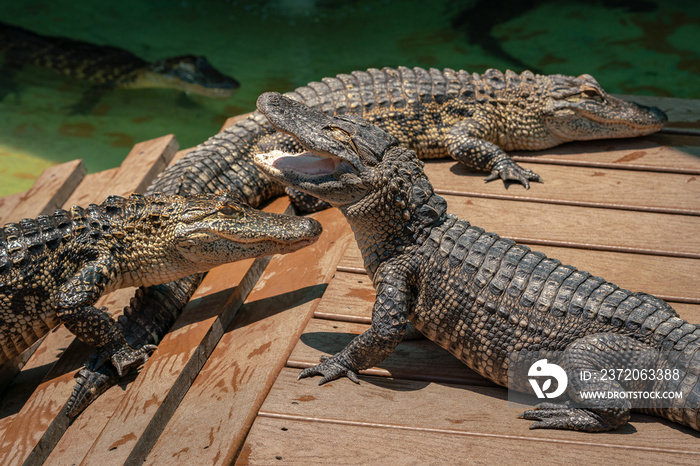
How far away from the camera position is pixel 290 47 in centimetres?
1005

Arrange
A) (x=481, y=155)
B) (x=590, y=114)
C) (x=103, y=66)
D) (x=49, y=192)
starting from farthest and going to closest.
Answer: (x=103, y=66)
(x=49, y=192)
(x=590, y=114)
(x=481, y=155)

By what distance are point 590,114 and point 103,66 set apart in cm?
722

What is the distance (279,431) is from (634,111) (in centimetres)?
324

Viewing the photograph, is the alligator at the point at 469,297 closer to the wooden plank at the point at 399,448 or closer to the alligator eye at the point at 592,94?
the wooden plank at the point at 399,448

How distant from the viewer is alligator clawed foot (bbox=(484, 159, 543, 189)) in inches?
156

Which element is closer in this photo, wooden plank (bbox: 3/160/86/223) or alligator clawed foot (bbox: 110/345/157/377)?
alligator clawed foot (bbox: 110/345/157/377)

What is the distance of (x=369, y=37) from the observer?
10109mm

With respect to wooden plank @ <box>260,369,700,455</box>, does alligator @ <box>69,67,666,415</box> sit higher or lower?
higher

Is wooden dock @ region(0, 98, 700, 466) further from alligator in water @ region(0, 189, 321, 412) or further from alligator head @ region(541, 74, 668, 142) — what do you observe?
alligator in water @ region(0, 189, 321, 412)

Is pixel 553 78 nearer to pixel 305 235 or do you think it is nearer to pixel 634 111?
pixel 634 111

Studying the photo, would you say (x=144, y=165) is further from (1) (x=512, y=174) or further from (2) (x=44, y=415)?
(1) (x=512, y=174)

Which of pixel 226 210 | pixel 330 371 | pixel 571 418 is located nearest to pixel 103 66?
pixel 226 210

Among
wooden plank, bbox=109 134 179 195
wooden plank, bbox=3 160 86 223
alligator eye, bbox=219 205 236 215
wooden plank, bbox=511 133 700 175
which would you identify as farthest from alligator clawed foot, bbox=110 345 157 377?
wooden plank, bbox=511 133 700 175

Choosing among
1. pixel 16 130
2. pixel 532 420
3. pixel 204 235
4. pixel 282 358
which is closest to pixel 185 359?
pixel 282 358
